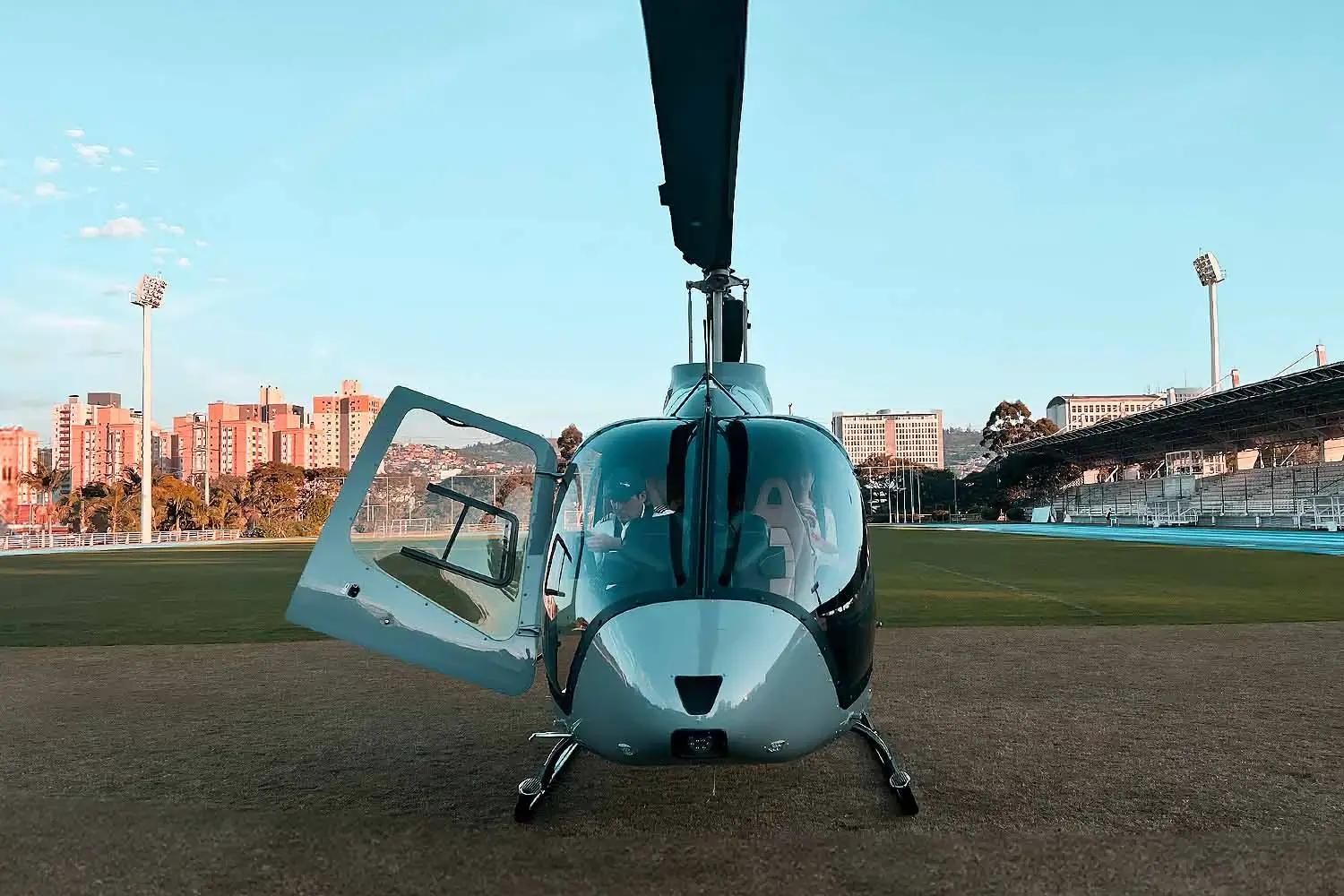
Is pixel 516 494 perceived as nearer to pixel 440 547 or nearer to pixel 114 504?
pixel 440 547

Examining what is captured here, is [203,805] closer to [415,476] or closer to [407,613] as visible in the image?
[407,613]

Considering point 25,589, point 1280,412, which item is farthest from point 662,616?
point 1280,412

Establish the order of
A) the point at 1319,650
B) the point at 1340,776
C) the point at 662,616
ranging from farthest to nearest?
1. the point at 1319,650
2. the point at 1340,776
3. the point at 662,616

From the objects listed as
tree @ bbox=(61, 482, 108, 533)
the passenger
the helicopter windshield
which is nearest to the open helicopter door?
the helicopter windshield

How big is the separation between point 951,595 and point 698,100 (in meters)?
12.9

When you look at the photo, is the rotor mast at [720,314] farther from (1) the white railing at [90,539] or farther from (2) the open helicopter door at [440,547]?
(1) the white railing at [90,539]

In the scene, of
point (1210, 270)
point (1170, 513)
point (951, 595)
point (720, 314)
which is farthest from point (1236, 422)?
point (720, 314)

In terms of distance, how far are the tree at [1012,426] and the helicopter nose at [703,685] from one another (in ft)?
332

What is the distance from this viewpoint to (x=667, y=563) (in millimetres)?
3711

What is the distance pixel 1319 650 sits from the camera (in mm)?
8531

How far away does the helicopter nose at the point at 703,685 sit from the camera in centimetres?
335

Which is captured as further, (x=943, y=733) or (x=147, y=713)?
(x=147, y=713)

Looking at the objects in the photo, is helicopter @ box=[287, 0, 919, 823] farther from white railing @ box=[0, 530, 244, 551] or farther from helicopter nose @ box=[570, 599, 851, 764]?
white railing @ box=[0, 530, 244, 551]

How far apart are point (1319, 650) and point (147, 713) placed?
29.7 feet
